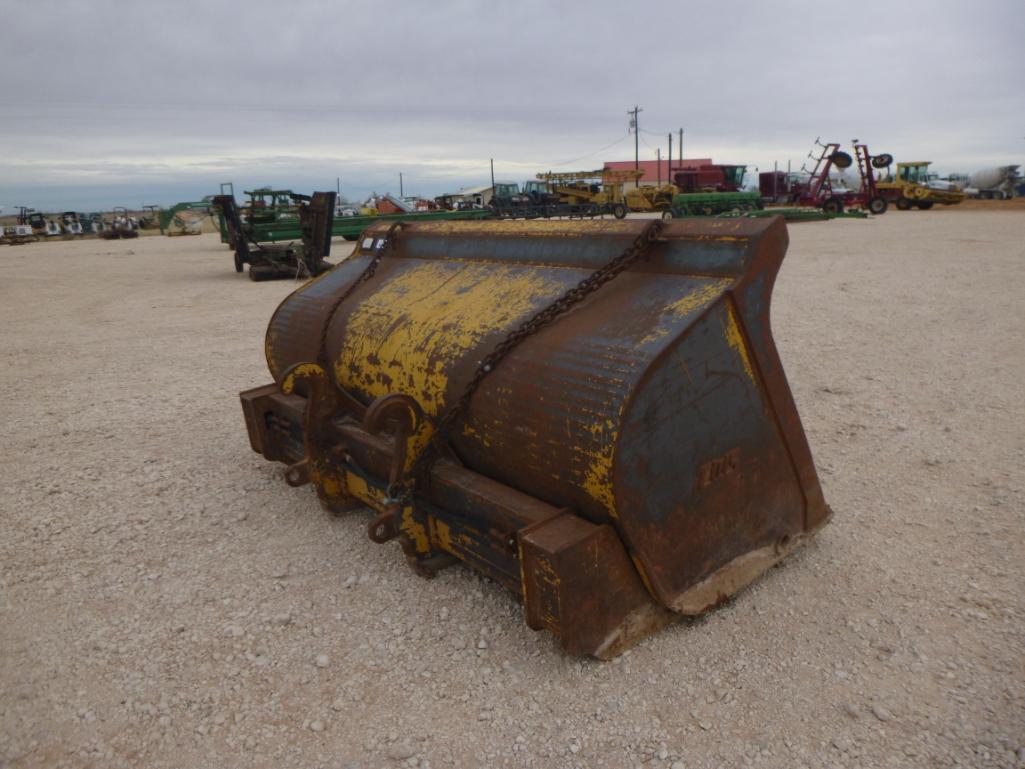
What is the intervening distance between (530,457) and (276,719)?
41.7 inches

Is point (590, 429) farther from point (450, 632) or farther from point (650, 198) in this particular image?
point (650, 198)

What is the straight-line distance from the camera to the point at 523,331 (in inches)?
92.9

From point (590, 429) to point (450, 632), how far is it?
0.91 m

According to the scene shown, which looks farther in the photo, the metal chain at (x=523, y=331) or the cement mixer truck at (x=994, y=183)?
the cement mixer truck at (x=994, y=183)

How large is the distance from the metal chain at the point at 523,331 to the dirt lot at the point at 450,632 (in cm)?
52

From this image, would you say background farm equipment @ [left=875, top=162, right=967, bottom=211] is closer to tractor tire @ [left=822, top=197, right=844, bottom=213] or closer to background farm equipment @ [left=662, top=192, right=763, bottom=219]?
tractor tire @ [left=822, top=197, right=844, bottom=213]

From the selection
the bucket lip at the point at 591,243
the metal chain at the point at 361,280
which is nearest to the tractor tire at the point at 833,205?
the metal chain at the point at 361,280

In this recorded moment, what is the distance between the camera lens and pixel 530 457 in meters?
2.19

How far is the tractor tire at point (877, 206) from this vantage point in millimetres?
24881

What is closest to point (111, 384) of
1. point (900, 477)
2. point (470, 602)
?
point (470, 602)

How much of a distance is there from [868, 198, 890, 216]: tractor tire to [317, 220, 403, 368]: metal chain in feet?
84.0

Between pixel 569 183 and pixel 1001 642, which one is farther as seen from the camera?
pixel 569 183

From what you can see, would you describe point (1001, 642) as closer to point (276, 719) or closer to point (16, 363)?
point (276, 719)

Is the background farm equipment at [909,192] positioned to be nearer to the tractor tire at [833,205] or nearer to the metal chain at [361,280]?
the tractor tire at [833,205]
